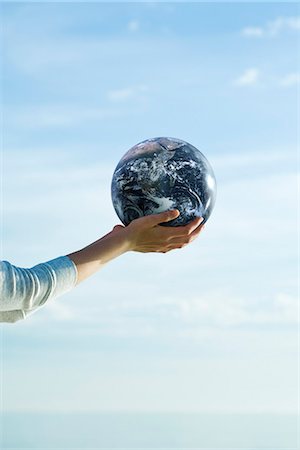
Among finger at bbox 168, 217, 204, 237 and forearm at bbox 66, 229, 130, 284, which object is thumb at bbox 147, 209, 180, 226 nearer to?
finger at bbox 168, 217, 204, 237

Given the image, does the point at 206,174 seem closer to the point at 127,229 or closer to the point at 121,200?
A: the point at 121,200

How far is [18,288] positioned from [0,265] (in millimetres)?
173

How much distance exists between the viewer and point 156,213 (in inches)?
217

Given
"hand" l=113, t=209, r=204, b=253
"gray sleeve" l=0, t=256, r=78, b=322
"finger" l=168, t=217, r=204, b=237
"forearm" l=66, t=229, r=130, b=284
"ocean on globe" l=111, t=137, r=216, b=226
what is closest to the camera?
"gray sleeve" l=0, t=256, r=78, b=322

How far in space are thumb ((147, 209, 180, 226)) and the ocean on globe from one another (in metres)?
0.13

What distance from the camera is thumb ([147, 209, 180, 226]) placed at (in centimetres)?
494

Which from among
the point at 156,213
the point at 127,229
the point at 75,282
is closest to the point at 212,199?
the point at 156,213

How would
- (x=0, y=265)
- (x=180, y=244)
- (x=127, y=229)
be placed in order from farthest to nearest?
(x=180, y=244)
(x=127, y=229)
(x=0, y=265)

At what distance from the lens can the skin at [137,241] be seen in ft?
14.8

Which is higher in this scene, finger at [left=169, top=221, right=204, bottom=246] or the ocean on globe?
the ocean on globe

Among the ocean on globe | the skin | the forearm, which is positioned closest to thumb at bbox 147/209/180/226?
the skin

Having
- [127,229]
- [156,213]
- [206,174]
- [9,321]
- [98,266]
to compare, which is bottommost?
Result: [9,321]

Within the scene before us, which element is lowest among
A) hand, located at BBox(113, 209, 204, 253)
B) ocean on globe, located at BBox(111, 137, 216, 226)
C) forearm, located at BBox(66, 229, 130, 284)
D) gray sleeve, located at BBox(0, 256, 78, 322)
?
gray sleeve, located at BBox(0, 256, 78, 322)

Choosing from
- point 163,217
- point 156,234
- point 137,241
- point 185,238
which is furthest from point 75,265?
point 185,238
